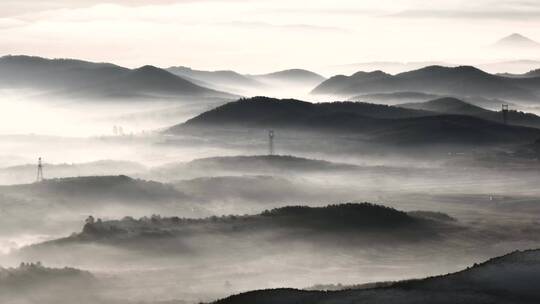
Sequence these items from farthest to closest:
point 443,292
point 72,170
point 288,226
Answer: point 72,170 → point 288,226 → point 443,292

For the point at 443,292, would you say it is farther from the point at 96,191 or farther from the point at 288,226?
the point at 96,191

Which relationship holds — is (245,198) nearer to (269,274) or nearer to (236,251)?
(236,251)

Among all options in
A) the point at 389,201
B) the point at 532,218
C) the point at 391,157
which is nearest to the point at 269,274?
the point at 532,218

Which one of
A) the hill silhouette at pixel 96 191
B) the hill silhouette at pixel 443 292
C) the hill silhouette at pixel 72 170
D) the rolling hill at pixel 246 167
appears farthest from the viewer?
the hill silhouette at pixel 72 170

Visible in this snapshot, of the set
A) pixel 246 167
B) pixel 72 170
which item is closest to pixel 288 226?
pixel 246 167

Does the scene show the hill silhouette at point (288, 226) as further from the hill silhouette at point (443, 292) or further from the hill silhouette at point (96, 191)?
the hill silhouette at point (443, 292)

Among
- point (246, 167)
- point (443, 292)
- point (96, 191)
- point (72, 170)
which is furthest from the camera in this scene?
point (72, 170)

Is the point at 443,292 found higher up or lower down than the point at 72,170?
lower down

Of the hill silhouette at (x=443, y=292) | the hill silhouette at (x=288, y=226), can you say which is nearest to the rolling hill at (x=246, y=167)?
the hill silhouette at (x=288, y=226)

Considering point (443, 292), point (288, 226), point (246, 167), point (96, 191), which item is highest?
point (246, 167)
